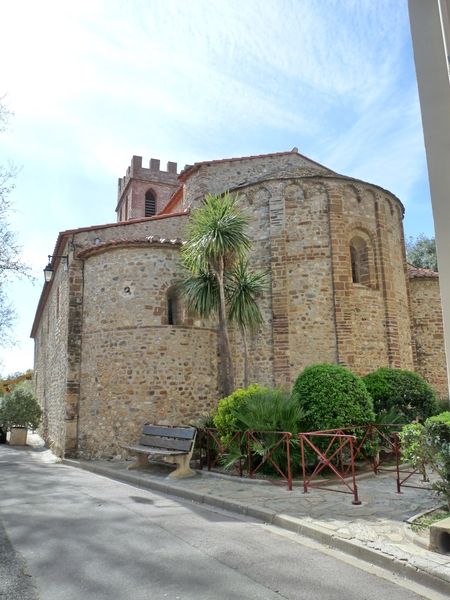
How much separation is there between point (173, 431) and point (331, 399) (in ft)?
12.3

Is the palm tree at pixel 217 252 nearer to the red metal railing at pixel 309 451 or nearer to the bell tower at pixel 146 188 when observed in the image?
the red metal railing at pixel 309 451

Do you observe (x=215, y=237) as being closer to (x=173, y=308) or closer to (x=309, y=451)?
(x=173, y=308)

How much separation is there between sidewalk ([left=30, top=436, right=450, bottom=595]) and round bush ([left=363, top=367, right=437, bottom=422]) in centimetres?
256

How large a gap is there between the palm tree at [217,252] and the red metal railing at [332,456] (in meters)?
3.40

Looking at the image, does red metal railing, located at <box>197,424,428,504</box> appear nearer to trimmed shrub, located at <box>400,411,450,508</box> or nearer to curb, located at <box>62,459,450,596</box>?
curb, located at <box>62,459,450,596</box>

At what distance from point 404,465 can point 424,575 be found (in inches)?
265

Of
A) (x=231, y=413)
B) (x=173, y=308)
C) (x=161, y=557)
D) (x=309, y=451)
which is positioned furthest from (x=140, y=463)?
(x=161, y=557)

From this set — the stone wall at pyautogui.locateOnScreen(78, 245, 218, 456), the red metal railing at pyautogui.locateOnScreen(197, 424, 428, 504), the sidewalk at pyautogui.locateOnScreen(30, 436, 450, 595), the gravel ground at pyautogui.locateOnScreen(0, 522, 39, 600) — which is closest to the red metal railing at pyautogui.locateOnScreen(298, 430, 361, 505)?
the red metal railing at pyautogui.locateOnScreen(197, 424, 428, 504)

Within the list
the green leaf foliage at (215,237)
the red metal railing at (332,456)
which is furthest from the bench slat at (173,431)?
the green leaf foliage at (215,237)

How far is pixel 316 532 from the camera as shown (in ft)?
19.3

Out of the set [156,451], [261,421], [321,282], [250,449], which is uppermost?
[321,282]

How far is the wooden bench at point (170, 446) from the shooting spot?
409 inches

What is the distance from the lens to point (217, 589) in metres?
4.27

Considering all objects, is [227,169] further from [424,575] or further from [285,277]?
[424,575]
